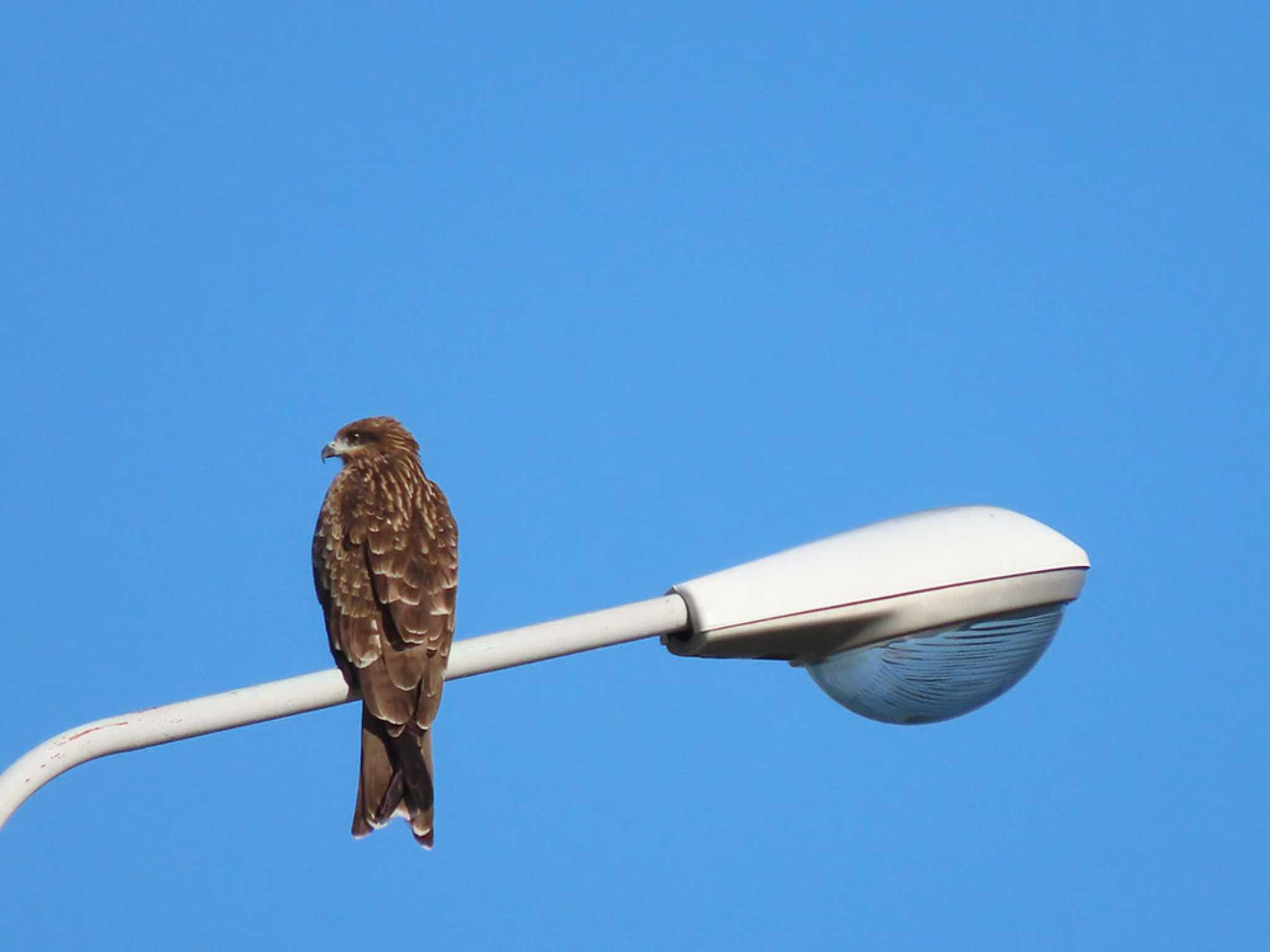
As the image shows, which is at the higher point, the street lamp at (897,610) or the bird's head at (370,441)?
the bird's head at (370,441)

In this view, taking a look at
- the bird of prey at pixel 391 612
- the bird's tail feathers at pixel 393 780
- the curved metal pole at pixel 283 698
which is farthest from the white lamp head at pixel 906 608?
the bird's tail feathers at pixel 393 780

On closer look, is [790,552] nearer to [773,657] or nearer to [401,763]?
[773,657]

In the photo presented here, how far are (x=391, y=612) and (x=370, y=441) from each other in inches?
77.6

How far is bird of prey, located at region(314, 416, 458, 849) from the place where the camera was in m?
6.77

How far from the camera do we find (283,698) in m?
4.88

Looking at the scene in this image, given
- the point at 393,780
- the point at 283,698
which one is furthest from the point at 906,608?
the point at 283,698

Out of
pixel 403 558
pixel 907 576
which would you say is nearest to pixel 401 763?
pixel 403 558

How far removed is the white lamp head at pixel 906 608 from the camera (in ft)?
19.9

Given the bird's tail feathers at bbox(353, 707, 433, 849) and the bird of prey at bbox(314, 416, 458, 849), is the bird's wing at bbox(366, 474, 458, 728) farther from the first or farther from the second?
the bird's tail feathers at bbox(353, 707, 433, 849)

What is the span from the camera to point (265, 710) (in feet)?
15.8

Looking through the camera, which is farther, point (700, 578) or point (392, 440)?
point (392, 440)

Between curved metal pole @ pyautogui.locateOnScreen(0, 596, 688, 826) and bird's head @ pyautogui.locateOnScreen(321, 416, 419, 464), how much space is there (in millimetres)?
2783

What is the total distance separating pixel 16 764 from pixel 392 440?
4654mm

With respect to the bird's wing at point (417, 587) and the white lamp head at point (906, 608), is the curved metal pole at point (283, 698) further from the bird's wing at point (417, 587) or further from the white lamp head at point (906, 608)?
the bird's wing at point (417, 587)
